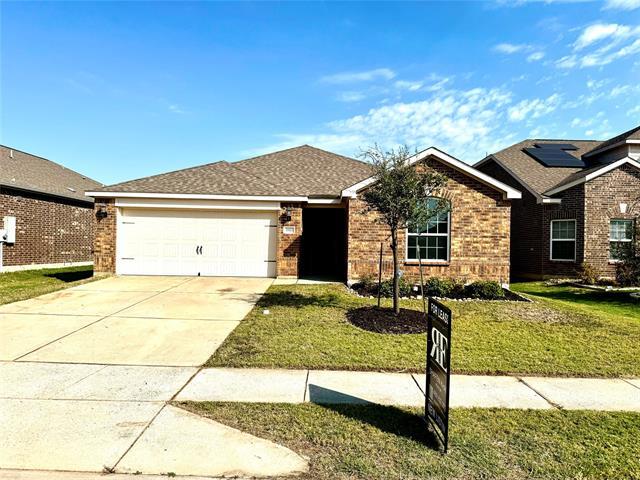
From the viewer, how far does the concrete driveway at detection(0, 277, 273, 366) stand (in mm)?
5738

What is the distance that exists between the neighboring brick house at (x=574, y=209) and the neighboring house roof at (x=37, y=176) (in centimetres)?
2126

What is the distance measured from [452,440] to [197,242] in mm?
11360

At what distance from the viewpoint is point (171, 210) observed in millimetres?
13180

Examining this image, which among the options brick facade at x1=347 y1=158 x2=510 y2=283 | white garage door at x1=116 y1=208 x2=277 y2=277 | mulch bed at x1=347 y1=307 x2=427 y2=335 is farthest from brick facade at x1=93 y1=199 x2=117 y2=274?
mulch bed at x1=347 y1=307 x2=427 y2=335

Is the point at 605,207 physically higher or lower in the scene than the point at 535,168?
lower

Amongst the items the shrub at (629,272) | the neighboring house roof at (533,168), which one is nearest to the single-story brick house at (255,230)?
the shrub at (629,272)

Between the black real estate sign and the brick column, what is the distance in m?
9.28

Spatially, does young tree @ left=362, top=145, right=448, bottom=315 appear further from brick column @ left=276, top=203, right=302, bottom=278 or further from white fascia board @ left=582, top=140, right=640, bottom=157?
white fascia board @ left=582, top=140, right=640, bottom=157

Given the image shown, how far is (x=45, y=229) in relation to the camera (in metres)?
16.9

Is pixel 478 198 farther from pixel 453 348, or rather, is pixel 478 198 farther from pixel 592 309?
pixel 453 348

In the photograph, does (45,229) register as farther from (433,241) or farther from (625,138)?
(625,138)

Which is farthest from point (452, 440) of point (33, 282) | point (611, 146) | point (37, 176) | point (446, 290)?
point (37, 176)

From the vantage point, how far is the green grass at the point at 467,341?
546cm

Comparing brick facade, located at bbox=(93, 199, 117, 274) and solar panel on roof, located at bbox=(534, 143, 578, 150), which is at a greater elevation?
solar panel on roof, located at bbox=(534, 143, 578, 150)
